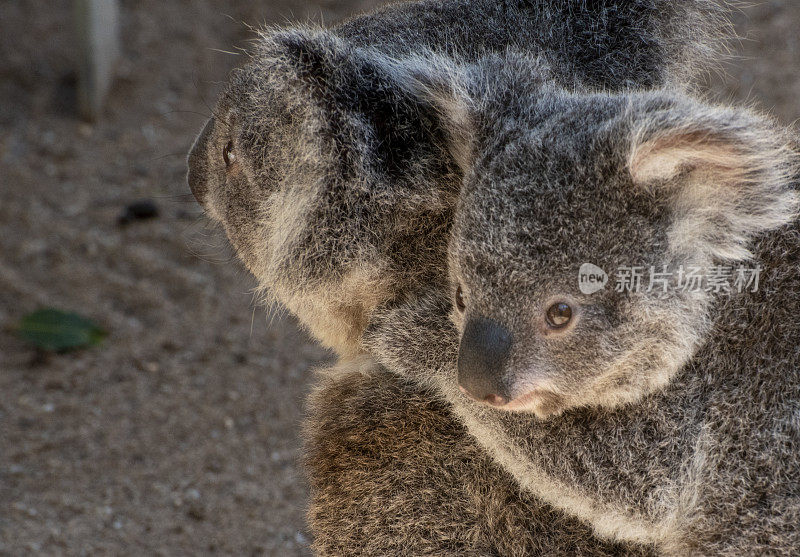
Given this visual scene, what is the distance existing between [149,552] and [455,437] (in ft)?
6.12

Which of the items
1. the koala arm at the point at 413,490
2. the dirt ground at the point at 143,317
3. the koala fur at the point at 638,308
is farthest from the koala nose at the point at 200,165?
the koala fur at the point at 638,308

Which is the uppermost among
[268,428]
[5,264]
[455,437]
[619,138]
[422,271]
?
[619,138]

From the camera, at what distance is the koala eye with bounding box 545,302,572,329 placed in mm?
1828

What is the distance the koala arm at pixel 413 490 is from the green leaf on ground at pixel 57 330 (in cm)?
231

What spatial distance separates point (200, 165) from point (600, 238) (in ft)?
4.56

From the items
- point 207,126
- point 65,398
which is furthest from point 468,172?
point 65,398

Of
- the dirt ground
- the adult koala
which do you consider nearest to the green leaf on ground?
the dirt ground

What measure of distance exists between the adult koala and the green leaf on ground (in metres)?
2.09

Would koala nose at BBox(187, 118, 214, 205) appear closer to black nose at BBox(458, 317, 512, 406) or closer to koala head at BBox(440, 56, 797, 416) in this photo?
koala head at BBox(440, 56, 797, 416)

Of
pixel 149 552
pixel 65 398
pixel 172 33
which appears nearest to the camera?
pixel 149 552

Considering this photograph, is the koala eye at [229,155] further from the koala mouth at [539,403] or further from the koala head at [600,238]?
the koala mouth at [539,403]

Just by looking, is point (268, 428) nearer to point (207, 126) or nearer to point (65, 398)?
point (65, 398)

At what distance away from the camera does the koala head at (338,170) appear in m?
2.17

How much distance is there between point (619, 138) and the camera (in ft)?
5.79
